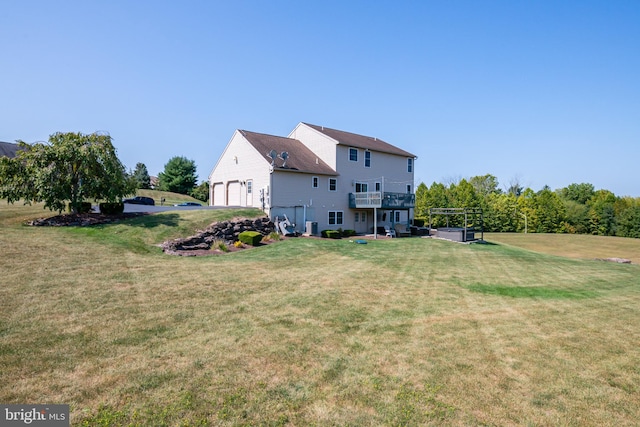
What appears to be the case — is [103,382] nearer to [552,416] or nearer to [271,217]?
[552,416]

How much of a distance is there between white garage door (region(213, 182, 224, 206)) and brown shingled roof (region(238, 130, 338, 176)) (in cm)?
600

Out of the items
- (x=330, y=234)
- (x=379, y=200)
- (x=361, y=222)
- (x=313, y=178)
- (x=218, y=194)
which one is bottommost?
(x=330, y=234)

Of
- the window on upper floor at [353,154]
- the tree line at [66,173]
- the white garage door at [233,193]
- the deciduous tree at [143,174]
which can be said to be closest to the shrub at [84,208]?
the tree line at [66,173]

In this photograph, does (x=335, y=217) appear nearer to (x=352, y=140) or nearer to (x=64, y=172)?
(x=352, y=140)

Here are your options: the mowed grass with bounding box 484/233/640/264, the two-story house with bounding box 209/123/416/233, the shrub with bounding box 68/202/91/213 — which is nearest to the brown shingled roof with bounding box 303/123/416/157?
the two-story house with bounding box 209/123/416/233

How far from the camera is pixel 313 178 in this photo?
29031mm

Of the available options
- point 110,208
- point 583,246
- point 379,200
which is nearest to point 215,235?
point 110,208

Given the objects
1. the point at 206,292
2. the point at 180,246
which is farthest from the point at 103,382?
the point at 180,246

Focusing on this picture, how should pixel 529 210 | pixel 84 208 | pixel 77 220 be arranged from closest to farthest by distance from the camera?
pixel 77 220
pixel 84 208
pixel 529 210

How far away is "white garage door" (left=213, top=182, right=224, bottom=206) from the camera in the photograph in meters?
32.6

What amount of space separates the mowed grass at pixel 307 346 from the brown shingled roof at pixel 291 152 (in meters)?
15.9

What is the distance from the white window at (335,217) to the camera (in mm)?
30625

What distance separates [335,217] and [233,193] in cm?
960

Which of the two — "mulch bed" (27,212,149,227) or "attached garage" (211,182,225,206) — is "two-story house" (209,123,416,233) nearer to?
"attached garage" (211,182,225,206)
